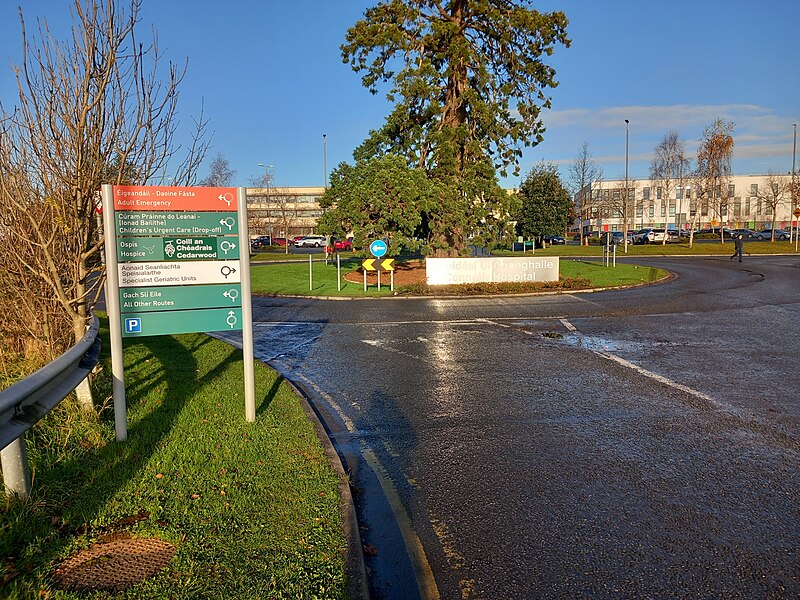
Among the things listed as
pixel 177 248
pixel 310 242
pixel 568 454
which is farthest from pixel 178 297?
pixel 310 242

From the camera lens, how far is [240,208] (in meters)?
6.57

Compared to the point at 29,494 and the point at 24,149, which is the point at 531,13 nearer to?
the point at 24,149

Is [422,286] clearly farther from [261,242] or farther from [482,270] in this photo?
[261,242]

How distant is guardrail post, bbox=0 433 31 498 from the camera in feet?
13.3

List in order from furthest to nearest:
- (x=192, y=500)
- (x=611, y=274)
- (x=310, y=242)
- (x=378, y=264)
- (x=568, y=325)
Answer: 1. (x=310, y=242)
2. (x=611, y=274)
3. (x=378, y=264)
4. (x=568, y=325)
5. (x=192, y=500)

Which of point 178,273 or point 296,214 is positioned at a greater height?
point 296,214

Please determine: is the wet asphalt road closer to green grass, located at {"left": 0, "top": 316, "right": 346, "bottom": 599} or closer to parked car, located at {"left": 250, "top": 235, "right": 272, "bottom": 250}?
green grass, located at {"left": 0, "top": 316, "right": 346, "bottom": 599}

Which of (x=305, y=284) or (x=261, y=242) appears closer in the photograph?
(x=305, y=284)

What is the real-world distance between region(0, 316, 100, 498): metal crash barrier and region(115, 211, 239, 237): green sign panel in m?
1.55

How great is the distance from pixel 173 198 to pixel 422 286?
17.7 m

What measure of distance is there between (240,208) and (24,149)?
2.61 metres

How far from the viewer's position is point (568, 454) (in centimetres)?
591

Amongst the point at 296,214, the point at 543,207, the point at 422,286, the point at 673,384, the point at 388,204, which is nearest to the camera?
the point at 673,384

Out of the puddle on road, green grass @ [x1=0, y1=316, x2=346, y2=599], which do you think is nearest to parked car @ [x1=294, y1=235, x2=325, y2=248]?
the puddle on road
